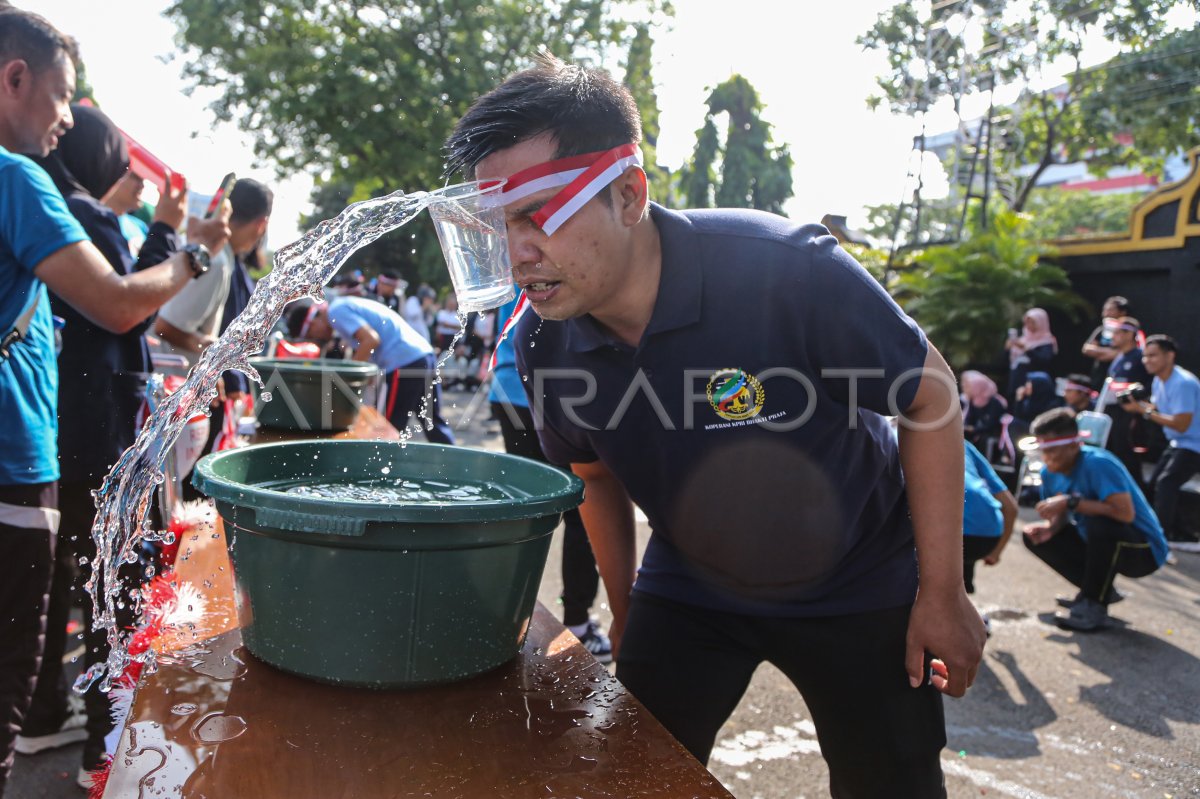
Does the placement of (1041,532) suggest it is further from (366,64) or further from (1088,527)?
(366,64)

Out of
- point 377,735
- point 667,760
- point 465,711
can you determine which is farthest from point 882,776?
point 377,735

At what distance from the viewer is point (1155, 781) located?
3217mm

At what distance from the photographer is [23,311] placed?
216cm

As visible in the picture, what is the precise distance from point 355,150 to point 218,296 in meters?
15.8

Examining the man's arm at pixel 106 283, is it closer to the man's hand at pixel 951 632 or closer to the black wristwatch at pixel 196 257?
the black wristwatch at pixel 196 257

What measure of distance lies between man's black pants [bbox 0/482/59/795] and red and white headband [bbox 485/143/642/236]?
4.94 ft

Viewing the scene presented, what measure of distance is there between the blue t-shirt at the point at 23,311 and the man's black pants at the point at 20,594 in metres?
0.07

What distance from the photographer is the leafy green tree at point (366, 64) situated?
18.2 metres

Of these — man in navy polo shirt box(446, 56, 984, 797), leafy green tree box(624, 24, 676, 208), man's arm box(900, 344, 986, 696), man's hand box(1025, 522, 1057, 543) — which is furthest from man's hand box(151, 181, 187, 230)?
leafy green tree box(624, 24, 676, 208)

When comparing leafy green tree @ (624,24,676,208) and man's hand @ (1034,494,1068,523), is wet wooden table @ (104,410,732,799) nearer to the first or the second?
man's hand @ (1034,494,1068,523)

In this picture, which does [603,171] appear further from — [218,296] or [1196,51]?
[1196,51]

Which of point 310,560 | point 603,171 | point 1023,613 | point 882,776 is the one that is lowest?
point 1023,613

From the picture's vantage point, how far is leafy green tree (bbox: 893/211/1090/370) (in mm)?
12883

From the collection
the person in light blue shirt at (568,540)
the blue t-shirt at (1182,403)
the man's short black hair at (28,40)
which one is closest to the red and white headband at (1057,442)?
the blue t-shirt at (1182,403)
